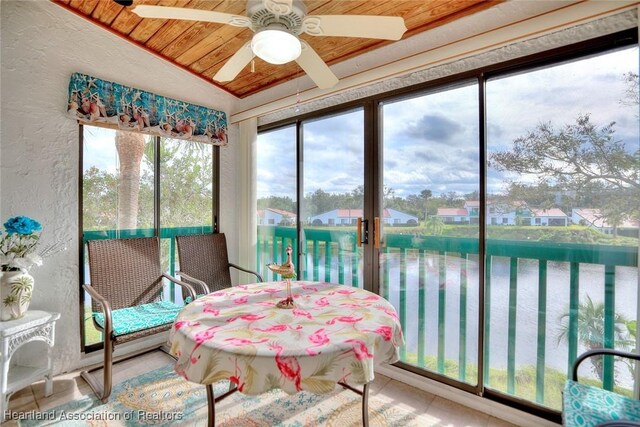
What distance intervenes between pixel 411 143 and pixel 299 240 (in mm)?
1360

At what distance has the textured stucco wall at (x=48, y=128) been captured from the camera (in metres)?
1.97

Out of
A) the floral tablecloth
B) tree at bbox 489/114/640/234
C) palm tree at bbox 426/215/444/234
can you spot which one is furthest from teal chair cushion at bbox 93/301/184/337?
tree at bbox 489/114/640/234

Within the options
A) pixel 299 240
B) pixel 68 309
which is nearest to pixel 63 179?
pixel 68 309

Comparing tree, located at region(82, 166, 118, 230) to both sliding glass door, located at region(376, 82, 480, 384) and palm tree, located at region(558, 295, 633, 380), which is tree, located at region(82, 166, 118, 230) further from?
palm tree, located at region(558, 295, 633, 380)

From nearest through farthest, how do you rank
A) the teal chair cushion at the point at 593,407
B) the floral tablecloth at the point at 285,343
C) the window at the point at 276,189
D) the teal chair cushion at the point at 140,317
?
the floral tablecloth at the point at 285,343, the teal chair cushion at the point at 593,407, the teal chair cushion at the point at 140,317, the window at the point at 276,189

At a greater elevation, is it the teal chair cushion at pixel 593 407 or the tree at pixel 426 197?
the tree at pixel 426 197

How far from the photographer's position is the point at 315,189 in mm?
2809

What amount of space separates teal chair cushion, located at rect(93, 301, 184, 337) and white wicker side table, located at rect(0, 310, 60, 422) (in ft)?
0.87

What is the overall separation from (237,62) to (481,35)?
4.50 ft

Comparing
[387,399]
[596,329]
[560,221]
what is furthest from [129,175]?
[596,329]

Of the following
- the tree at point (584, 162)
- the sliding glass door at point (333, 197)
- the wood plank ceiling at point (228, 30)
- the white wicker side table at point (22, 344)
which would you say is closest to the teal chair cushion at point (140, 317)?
the white wicker side table at point (22, 344)

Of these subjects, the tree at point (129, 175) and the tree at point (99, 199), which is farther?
the tree at point (129, 175)

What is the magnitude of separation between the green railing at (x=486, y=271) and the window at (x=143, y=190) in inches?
52.6

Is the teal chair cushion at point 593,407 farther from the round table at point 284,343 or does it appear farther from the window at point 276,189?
the window at point 276,189
